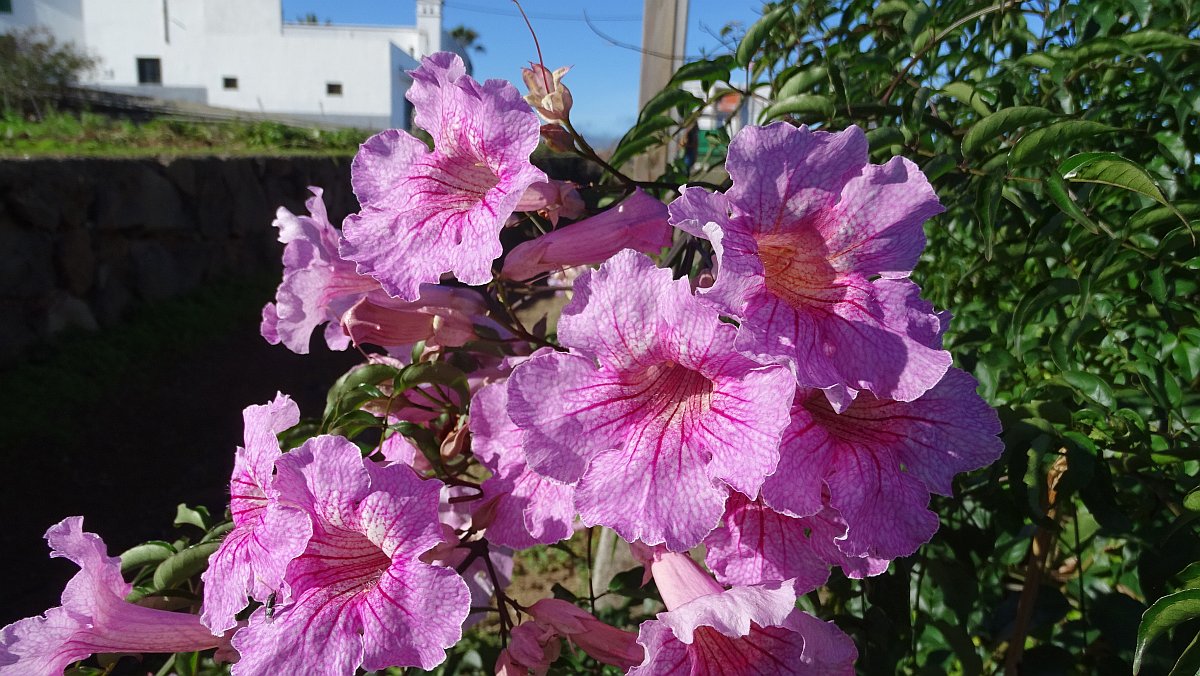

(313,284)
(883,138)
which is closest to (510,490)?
(313,284)

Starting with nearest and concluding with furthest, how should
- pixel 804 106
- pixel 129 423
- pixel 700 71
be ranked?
pixel 804 106 < pixel 700 71 < pixel 129 423

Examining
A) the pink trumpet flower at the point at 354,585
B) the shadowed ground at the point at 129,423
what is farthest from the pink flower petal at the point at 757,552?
the shadowed ground at the point at 129,423

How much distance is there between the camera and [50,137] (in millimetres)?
8914

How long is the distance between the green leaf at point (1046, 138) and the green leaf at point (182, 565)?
117cm

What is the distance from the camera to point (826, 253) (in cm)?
79

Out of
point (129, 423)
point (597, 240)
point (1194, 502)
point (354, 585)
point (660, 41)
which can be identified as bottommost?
point (129, 423)

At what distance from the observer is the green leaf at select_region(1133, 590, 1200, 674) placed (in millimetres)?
731

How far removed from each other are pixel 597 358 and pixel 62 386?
674 cm

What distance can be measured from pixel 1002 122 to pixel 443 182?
74 centimetres

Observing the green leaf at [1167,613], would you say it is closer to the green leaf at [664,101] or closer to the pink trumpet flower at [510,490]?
the pink trumpet flower at [510,490]

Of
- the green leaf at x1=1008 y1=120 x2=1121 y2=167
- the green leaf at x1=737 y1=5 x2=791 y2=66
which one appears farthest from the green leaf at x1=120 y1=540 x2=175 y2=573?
the green leaf at x1=1008 y1=120 x2=1121 y2=167

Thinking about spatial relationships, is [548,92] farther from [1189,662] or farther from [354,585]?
[1189,662]

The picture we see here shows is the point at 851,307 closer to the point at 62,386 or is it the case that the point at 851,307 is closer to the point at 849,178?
the point at 849,178

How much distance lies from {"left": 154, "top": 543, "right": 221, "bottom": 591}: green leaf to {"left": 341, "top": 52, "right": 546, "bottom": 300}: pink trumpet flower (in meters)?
0.46
